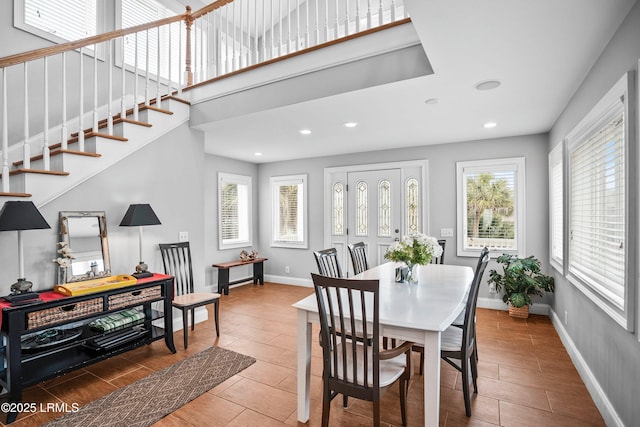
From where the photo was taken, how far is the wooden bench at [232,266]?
221 inches

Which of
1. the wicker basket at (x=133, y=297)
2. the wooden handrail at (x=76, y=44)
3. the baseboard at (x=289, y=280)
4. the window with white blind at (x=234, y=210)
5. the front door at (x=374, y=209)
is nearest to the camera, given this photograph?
the wooden handrail at (x=76, y=44)

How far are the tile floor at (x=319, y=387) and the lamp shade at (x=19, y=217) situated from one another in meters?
1.27

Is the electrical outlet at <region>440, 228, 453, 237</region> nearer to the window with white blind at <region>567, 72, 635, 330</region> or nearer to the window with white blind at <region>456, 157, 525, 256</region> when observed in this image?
the window with white blind at <region>456, 157, 525, 256</region>

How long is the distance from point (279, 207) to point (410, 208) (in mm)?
2592

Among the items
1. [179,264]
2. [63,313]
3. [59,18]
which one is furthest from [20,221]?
[59,18]

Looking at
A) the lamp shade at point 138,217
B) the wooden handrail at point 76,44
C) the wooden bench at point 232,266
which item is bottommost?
the wooden bench at point 232,266

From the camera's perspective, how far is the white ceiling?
6.09 feet

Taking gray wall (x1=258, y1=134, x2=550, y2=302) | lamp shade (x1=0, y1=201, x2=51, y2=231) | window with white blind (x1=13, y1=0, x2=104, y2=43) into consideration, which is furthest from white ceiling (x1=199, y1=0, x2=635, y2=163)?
lamp shade (x1=0, y1=201, x2=51, y2=231)

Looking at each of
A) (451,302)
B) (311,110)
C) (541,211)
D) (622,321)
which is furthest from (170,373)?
(541,211)

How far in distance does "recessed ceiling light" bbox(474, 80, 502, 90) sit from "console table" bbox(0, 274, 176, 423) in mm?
3312

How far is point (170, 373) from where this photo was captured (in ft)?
9.31

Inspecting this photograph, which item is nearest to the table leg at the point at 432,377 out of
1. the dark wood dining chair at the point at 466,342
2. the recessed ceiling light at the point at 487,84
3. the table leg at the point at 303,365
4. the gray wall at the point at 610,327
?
the dark wood dining chair at the point at 466,342

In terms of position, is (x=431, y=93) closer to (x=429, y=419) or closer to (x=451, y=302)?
(x=451, y=302)

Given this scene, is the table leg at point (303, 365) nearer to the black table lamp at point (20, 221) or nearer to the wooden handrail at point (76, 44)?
the black table lamp at point (20, 221)
